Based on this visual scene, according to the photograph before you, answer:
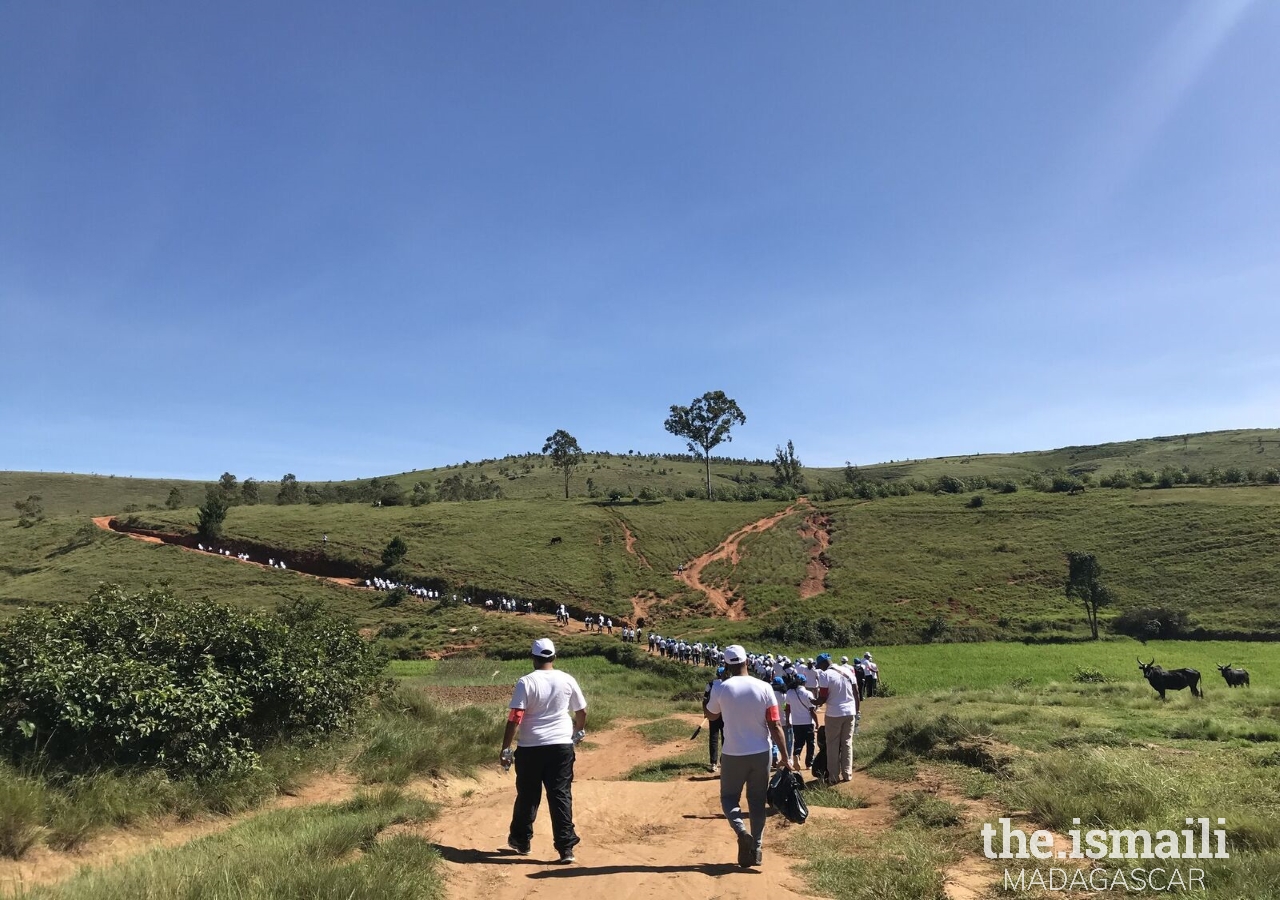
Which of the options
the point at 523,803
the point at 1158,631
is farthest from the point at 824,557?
the point at 523,803

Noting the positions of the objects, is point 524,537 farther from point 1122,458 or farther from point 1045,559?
point 1122,458

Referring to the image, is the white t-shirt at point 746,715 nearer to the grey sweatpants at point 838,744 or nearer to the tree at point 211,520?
the grey sweatpants at point 838,744

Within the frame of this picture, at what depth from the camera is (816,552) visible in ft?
199

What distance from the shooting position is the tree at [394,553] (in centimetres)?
5741

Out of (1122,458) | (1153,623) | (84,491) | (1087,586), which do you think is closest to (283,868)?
(1153,623)

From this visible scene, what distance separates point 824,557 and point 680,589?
521 inches

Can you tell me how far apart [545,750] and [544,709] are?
1.27 feet

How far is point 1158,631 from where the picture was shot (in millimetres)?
37219

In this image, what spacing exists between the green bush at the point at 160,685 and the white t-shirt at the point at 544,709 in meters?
4.74

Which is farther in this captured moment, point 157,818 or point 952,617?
point 952,617

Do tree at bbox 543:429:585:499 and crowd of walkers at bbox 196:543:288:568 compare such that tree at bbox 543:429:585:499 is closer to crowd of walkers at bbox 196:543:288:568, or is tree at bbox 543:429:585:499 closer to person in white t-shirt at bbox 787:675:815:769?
crowd of walkers at bbox 196:543:288:568

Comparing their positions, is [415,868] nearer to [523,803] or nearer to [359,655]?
[523,803]

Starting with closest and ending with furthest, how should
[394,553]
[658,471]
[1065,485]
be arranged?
[394,553]
[1065,485]
[658,471]

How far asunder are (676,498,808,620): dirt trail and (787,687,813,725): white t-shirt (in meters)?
38.1
